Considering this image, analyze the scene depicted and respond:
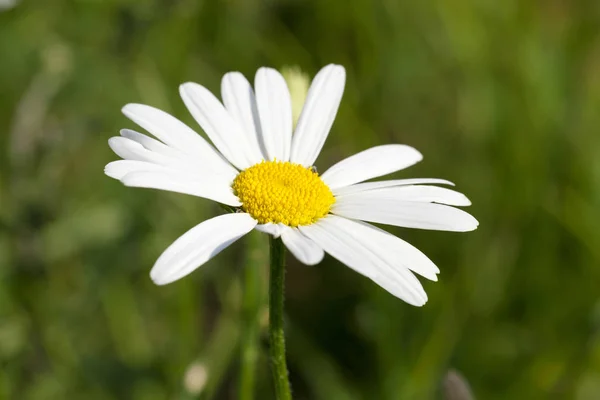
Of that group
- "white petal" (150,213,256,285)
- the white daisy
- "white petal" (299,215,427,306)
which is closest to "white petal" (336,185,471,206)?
the white daisy

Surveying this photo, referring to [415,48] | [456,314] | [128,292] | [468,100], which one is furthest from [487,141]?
[128,292]

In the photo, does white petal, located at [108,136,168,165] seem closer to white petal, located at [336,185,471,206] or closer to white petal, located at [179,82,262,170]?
white petal, located at [179,82,262,170]

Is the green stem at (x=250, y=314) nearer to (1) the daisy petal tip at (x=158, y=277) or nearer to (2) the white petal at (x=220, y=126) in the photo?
(2) the white petal at (x=220, y=126)

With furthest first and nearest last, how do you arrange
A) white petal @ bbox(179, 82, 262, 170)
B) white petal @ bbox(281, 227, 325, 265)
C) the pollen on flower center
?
1. white petal @ bbox(179, 82, 262, 170)
2. the pollen on flower center
3. white petal @ bbox(281, 227, 325, 265)

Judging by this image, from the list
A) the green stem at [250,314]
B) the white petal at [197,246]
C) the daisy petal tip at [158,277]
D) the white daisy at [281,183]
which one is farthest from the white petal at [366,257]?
the green stem at [250,314]

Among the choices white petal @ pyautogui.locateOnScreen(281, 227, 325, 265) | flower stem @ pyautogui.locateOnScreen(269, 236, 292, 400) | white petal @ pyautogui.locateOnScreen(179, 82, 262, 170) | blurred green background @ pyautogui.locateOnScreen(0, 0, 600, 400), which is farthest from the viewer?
blurred green background @ pyautogui.locateOnScreen(0, 0, 600, 400)

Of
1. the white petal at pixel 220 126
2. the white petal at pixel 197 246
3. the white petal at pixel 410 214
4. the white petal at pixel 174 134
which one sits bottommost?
the white petal at pixel 197 246

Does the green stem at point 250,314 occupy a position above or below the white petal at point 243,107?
below
